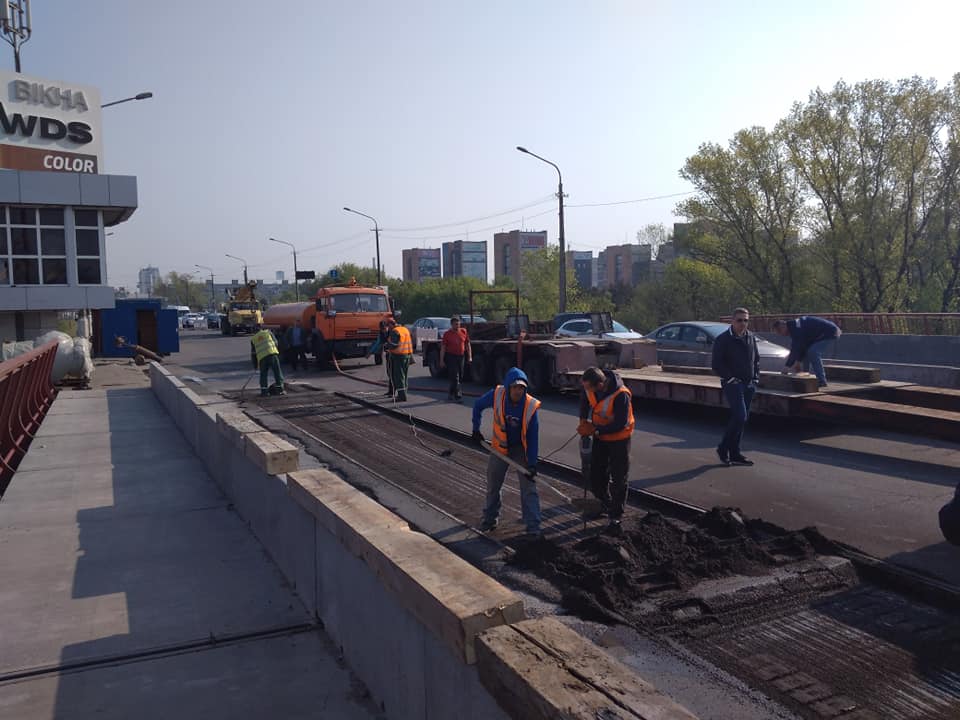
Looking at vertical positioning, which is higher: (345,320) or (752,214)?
(752,214)

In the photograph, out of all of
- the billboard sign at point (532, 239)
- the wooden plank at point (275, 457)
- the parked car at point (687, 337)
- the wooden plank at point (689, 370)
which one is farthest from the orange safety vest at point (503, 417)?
the billboard sign at point (532, 239)

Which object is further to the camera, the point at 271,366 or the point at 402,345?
the point at 271,366

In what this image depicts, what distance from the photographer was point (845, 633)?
15.8 feet

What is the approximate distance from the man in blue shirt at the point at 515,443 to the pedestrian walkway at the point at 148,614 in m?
1.94

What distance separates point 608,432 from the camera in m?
7.27

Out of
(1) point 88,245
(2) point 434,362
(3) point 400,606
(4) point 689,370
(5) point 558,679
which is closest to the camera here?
(5) point 558,679

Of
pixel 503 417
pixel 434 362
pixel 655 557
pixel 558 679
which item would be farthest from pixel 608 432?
pixel 434 362

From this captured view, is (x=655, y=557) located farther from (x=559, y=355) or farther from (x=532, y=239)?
(x=532, y=239)

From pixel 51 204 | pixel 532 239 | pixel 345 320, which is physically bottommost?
pixel 345 320

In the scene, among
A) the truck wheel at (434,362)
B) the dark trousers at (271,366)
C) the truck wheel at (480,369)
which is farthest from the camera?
the truck wheel at (434,362)

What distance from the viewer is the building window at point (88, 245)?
29.9 m

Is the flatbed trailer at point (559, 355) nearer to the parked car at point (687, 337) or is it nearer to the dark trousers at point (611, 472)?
the parked car at point (687, 337)

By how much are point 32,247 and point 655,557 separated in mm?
28842

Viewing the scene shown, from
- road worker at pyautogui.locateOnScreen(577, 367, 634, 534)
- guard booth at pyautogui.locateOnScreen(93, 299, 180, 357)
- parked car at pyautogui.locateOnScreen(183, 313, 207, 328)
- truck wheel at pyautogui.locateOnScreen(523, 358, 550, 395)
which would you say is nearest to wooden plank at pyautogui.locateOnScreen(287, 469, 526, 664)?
road worker at pyautogui.locateOnScreen(577, 367, 634, 534)
